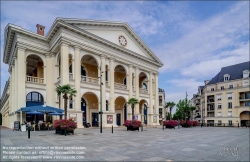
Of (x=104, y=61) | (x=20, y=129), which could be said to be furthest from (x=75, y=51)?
(x=20, y=129)

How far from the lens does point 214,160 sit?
8.29 meters

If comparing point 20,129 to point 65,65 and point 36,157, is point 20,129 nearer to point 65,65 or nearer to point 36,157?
point 65,65

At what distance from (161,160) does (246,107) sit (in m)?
57.0

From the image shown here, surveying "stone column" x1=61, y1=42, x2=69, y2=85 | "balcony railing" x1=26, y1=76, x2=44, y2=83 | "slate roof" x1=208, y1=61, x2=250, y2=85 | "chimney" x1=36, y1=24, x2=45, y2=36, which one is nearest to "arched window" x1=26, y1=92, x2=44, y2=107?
"balcony railing" x1=26, y1=76, x2=44, y2=83

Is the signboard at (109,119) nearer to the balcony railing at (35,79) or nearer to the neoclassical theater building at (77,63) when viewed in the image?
the neoclassical theater building at (77,63)

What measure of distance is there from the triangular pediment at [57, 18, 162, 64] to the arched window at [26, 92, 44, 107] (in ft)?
36.2

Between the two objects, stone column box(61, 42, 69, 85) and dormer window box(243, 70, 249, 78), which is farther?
dormer window box(243, 70, 249, 78)

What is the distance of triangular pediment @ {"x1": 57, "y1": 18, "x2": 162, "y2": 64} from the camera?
2948 centimetres

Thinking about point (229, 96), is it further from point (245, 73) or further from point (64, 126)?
point (64, 126)

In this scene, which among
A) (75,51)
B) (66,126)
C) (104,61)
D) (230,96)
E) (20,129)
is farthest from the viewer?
(230,96)

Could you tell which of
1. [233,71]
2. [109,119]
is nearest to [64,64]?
[109,119]

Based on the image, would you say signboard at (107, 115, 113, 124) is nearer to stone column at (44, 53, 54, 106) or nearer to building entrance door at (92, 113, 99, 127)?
building entrance door at (92, 113, 99, 127)

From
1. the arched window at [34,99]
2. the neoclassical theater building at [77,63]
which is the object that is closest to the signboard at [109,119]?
the neoclassical theater building at [77,63]

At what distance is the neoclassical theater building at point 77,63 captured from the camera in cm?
2583
